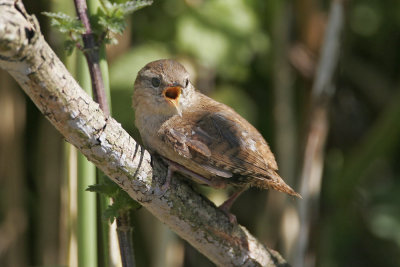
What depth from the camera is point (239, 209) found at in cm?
327

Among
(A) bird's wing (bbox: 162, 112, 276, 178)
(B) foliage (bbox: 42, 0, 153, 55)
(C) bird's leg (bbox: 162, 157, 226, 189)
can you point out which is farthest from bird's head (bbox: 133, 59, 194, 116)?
(B) foliage (bbox: 42, 0, 153, 55)

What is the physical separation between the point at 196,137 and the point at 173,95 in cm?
33

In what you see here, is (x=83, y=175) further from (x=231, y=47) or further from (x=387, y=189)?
(x=387, y=189)

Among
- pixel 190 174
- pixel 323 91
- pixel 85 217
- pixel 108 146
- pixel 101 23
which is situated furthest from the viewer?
pixel 323 91

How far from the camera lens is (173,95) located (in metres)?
2.03

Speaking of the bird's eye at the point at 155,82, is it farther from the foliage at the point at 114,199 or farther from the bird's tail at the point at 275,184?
the foliage at the point at 114,199

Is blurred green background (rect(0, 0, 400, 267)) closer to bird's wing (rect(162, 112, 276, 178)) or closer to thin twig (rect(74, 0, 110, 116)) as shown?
bird's wing (rect(162, 112, 276, 178))

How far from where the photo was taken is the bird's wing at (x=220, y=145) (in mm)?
1704

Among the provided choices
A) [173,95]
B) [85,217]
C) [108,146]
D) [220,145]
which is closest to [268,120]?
[173,95]

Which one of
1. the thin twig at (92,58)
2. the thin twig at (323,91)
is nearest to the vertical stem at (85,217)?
the thin twig at (92,58)

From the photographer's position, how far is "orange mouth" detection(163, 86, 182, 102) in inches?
77.2

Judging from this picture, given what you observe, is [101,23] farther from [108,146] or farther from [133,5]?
[108,146]

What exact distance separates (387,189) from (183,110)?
1.67 metres

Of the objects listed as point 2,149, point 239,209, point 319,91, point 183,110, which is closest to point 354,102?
point 319,91
